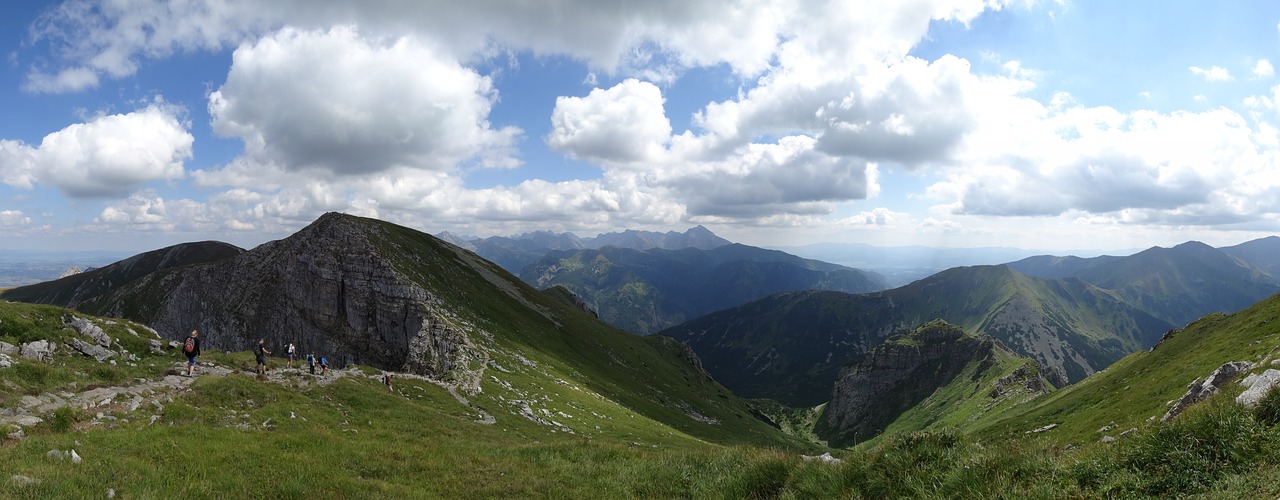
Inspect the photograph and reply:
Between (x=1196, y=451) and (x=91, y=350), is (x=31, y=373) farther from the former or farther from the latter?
(x=1196, y=451)

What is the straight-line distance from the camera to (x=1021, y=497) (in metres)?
9.16

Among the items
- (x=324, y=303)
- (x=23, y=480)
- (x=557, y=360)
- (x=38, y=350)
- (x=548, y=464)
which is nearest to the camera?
(x=23, y=480)

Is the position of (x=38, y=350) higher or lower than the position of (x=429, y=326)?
higher

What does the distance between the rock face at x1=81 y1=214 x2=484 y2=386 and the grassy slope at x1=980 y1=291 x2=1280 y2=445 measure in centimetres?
8232

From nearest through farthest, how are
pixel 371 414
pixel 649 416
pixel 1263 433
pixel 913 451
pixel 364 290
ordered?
pixel 1263 433, pixel 913 451, pixel 371 414, pixel 649 416, pixel 364 290

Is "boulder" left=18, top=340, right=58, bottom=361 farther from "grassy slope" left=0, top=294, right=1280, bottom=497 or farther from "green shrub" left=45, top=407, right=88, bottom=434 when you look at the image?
"green shrub" left=45, top=407, right=88, bottom=434

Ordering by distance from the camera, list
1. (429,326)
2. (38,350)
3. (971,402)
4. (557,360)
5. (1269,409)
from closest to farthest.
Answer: (1269,409), (38,350), (429,326), (557,360), (971,402)

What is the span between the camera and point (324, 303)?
102 meters

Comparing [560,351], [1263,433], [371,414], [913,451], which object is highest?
[1263,433]

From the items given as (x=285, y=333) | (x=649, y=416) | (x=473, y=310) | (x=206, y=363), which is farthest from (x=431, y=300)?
(x=206, y=363)

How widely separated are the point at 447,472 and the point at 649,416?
6754 centimetres

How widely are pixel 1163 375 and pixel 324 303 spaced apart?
140543 millimetres

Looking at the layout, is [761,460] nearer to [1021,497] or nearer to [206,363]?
[1021,497]

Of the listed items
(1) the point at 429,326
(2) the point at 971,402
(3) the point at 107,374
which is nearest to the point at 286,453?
(3) the point at 107,374
